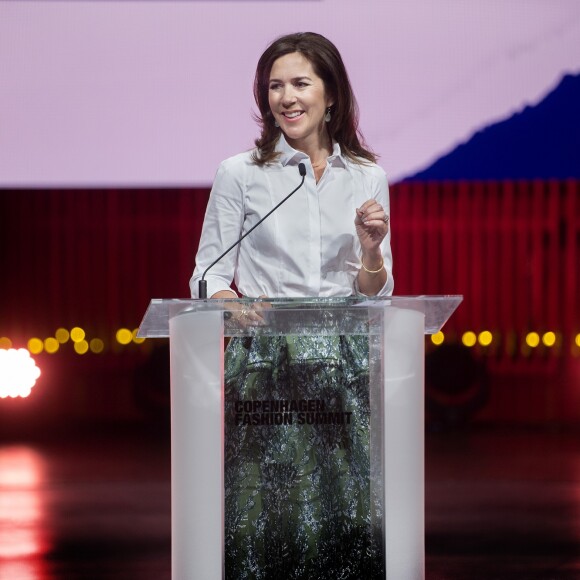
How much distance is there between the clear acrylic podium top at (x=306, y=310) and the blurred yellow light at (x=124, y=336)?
14.4 ft

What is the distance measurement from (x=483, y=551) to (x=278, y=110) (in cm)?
144

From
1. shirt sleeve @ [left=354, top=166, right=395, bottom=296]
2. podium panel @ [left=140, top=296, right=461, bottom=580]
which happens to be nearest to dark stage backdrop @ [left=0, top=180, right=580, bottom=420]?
shirt sleeve @ [left=354, top=166, right=395, bottom=296]

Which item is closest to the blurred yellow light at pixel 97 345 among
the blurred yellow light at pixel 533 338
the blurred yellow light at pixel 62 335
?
the blurred yellow light at pixel 62 335

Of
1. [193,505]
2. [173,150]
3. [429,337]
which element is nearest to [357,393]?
[193,505]

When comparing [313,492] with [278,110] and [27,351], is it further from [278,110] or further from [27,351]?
[27,351]

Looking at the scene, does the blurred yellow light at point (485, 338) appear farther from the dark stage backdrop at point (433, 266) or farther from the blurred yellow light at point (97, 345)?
the blurred yellow light at point (97, 345)

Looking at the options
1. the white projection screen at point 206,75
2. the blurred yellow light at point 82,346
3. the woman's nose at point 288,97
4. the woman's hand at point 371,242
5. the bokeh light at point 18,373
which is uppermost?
the white projection screen at point 206,75

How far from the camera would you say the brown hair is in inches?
80.9

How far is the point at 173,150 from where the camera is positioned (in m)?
4.41

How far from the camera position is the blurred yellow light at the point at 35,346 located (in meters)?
6.04

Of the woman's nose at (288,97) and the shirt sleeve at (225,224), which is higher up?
the woman's nose at (288,97)

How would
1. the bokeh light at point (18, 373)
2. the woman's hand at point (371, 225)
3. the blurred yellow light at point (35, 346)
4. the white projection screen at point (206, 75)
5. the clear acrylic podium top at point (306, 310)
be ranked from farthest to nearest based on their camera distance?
1. the blurred yellow light at point (35, 346)
2. the bokeh light at point (18, 373)
3. the white projection screen at point (206, 75)
4. the woman's hand at point (371, 225)
5. the clear acrylic podium top at point (306, 310)

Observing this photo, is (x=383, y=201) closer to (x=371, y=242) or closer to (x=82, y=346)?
(x=371, y=242)

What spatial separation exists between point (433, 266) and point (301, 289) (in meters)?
4.19
